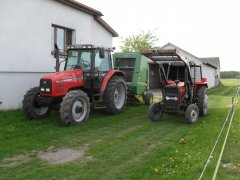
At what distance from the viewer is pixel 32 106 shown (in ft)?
32.8

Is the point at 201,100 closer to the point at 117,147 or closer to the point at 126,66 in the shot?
the point at 126,66

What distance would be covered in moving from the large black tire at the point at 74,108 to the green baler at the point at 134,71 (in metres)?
4.45

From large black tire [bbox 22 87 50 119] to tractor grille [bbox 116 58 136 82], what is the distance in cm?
496

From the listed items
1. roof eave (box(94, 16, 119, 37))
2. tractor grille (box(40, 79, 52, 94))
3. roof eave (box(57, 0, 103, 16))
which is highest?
roof eave (box(57, 0, 103, 16))

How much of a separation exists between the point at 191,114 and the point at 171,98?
84cm

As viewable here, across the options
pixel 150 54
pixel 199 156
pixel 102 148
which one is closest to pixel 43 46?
pixel 150 54

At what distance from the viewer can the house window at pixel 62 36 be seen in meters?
14.1

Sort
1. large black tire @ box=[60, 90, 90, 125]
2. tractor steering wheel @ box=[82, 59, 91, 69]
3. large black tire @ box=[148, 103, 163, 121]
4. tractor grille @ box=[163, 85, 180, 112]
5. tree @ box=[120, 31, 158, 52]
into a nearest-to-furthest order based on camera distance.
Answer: large black tire @ box=[60, 90, 90, 125]
tractor grille @ box=[163, 85, 180, 112]
large black tire @ box=[148, 103, 163, 121]
tractor steering wheel @ box=[82, 59, 91, 69]
tree @ box=[120, 31, 158, 52]

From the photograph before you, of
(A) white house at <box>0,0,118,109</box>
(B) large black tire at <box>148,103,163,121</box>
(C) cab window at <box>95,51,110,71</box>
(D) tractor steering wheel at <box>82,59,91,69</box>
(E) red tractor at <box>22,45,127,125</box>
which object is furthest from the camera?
(A) white house at <box>0,0,118,109</box>

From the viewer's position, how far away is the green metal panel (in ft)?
46.2

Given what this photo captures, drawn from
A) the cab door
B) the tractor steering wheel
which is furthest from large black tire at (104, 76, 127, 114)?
the tractor steering wheel

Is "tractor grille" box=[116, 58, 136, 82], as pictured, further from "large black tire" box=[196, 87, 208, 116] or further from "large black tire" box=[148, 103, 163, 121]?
"large black tire" box=[196, 87, 208, 116]

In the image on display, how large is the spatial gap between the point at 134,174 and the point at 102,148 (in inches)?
70.6

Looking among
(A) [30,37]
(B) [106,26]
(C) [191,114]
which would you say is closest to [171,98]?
(C) [191,114]
